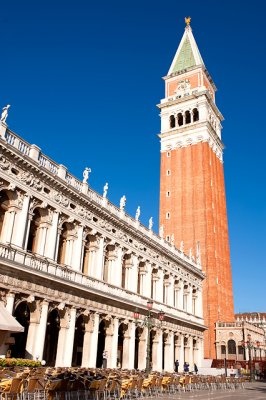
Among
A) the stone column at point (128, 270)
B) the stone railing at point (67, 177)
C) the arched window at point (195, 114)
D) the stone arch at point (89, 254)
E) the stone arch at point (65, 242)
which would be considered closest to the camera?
the stone railing at point (67, 177)

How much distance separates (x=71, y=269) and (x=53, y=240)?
6.75ft

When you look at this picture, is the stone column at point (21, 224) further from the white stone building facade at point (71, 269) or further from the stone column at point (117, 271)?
the stone column at point (117, 271)

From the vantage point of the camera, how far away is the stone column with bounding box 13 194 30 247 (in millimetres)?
20664

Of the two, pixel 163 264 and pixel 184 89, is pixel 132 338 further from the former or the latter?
pixel 184 89

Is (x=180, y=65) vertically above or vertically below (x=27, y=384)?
above

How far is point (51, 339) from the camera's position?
24.3 meters

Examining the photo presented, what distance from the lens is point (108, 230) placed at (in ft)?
94.4

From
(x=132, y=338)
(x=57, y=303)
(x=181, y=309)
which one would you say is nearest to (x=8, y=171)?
(x=57, y=303)

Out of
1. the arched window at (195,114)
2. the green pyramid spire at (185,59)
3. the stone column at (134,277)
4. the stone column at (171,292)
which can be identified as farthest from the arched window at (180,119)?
the stone column at (134,277)

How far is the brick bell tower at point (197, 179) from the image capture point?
165 feet

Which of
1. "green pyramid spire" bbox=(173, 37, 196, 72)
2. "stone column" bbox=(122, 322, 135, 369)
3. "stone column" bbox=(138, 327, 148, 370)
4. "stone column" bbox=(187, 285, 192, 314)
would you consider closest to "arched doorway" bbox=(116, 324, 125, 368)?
"stone column" bbox=(122, 322, 135, 369)

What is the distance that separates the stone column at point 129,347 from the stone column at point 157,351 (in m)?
4.18

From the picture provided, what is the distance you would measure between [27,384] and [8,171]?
1142cm

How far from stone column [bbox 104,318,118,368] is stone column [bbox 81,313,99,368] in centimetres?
190
